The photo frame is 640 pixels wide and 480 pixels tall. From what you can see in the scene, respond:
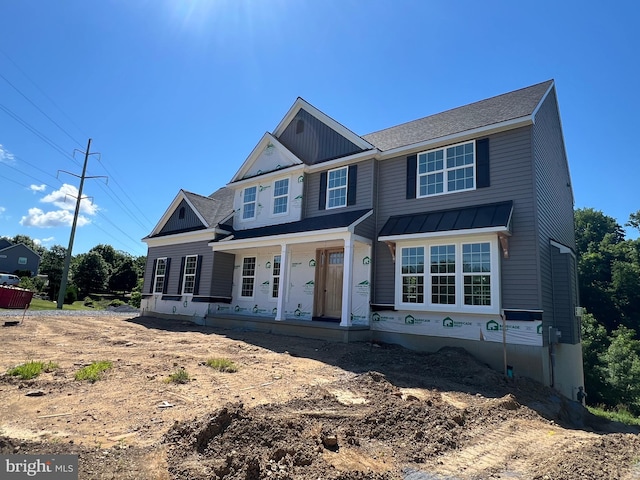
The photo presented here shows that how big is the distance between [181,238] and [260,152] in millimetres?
5867

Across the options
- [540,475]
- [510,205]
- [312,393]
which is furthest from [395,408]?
[510,205]

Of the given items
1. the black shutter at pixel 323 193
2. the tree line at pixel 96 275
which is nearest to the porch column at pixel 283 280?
the black shutter at pixel 323 193

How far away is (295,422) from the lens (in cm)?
430

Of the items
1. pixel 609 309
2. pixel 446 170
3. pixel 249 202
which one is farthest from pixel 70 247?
pixel 609 309

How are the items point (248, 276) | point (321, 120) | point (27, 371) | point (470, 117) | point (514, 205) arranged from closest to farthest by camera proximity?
point (27, 371) → point (514, 205) → point (470, 117) → point (321, 120) → point (248, 276)

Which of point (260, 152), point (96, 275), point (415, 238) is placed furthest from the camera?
point (96, 275)

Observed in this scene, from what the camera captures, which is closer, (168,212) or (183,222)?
(183,222)

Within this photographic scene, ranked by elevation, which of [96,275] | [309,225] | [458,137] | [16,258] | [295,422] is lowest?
[295,422]

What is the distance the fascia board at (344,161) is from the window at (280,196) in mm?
1424

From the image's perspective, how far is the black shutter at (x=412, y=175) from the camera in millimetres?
11969

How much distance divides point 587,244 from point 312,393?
5090 centimetres

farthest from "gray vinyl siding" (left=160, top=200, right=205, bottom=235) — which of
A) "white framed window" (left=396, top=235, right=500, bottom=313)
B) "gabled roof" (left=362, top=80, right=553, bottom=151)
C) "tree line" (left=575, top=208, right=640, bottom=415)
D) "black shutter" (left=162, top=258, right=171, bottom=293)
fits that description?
"tree line" (left=575, top=208, right=640, bottom=415)

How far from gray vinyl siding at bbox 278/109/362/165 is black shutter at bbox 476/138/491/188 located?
13.0 ft

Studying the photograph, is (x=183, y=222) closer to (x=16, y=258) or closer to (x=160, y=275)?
(x=160, y=275)
